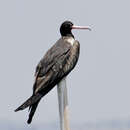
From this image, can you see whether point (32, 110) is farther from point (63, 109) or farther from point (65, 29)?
point (65, 29)

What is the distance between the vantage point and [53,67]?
20625 mm

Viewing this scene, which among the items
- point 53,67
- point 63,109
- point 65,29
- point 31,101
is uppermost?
point 65,29

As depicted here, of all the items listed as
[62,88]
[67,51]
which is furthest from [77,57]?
[62,88]

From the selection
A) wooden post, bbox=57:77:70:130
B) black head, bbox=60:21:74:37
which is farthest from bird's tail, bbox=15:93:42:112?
black head, bbox=60:21:74:37

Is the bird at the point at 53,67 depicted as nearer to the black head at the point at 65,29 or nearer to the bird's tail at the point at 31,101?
the bird's tail at the point at 31,101

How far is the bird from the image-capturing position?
66.3ft

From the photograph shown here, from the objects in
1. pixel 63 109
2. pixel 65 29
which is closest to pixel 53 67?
pixel 63 109

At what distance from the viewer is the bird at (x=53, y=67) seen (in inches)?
796

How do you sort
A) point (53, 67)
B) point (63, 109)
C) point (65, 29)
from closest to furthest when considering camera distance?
point (63, 109)
point (53, 67)
point (65, 29)

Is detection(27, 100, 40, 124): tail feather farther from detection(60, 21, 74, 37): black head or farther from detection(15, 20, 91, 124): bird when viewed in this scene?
detection(60, 21, 74, 37): black head

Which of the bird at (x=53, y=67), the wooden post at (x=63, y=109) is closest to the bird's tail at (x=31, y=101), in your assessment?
the bird at (x=53, y=67)

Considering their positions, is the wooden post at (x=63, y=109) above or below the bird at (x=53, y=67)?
below

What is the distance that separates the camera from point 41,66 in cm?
2052

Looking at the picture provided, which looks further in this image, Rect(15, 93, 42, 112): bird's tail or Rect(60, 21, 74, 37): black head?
Rect(60, 21, 74, 37): black head
